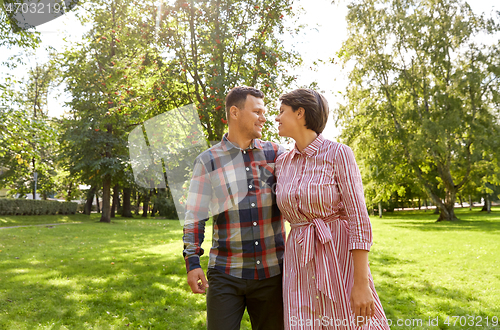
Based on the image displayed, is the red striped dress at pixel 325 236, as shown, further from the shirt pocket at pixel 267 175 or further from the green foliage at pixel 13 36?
the green foliage at pixel 13 36

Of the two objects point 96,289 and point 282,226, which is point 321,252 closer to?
point 282,226

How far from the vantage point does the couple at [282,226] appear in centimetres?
209

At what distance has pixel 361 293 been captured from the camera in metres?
2.02

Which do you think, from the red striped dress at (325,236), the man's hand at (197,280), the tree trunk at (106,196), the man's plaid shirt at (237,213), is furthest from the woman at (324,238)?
the tree trunk at (106,196)

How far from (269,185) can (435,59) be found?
24.2 meters

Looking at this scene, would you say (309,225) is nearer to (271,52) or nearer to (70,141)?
(271,52)

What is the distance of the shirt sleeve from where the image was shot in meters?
2.48

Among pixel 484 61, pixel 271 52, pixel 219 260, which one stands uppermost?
pixel 484 61

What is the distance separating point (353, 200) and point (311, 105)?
67 centimetres

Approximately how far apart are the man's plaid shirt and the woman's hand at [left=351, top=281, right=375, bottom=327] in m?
0.64

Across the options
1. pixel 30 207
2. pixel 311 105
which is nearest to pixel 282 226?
pixel 311 105

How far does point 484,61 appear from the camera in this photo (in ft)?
72.3

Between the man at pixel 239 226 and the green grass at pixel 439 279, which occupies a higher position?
the man at pixel 239 226

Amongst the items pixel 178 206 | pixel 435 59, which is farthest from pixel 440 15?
pixel 178 206
